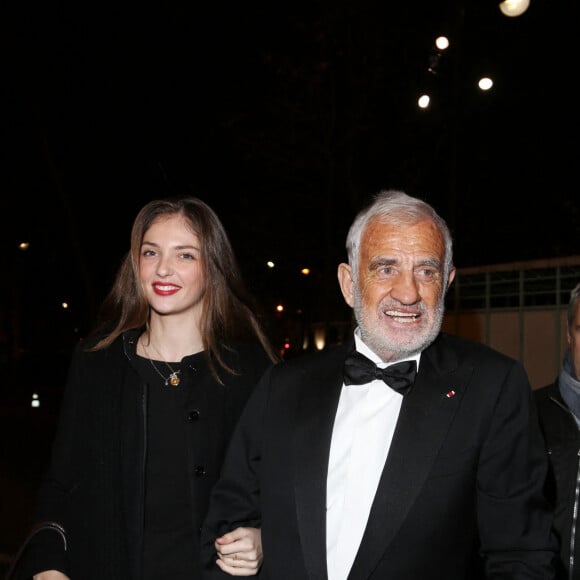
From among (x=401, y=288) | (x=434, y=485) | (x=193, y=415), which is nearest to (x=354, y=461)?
(x=434, y=485)

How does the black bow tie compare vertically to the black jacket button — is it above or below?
above

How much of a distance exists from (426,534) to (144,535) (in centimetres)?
122

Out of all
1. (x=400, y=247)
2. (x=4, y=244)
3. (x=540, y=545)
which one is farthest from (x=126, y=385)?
(x=4, y=244)

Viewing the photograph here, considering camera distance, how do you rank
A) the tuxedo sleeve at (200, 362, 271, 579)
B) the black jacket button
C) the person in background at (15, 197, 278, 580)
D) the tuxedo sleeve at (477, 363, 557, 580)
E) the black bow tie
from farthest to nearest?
the black jacket button < the person in background at (15, 197, 278, 580) < the tuxedo sleeve at (200, 362, 271, 579) < the black bow tie < the tuxedo sleeve at (477, 363, 557, 580)

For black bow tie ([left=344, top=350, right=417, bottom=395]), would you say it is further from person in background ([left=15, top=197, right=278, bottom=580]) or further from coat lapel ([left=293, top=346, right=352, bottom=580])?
person in background ([left=15, top=197, right=278, bottom=580])

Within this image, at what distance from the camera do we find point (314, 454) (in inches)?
97.1

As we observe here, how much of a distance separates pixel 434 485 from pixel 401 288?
0.67 meters

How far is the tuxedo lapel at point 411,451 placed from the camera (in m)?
2.25

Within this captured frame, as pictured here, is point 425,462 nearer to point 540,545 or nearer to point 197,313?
point 540,545

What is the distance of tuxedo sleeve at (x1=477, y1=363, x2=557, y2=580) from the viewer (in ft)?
7.27

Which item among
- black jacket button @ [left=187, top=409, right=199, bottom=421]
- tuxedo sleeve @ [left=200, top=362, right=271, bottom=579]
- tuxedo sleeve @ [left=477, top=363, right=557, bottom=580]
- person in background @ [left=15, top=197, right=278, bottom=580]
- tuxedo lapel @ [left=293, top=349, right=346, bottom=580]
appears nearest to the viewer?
tuxedo sleeve @ [left=477, top=363, right=557, bottom=580]

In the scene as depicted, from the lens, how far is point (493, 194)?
21.3 meters

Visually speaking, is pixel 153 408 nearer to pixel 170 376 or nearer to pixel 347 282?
pixel 170 376

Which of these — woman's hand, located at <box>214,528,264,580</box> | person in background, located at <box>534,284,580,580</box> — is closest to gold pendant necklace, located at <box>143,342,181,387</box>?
woman's hand, located at <box>214,528,264,580</box>
